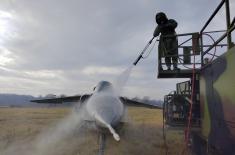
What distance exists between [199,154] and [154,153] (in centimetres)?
386

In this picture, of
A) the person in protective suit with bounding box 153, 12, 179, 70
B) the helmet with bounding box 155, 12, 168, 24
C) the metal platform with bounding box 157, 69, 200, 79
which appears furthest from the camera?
the helmet with bounding box 155, 12, 168, 24

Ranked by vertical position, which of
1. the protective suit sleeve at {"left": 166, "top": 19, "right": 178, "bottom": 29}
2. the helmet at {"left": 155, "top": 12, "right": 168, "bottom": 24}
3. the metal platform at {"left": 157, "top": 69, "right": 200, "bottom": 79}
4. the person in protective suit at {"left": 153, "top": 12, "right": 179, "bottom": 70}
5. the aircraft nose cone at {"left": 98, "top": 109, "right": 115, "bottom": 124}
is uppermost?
the helmet at {"left": 155, "top": 12, "right": 168, "bottom": 24}

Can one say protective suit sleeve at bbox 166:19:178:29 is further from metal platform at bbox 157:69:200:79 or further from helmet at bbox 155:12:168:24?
metal platform at bbox 157:69:200:79

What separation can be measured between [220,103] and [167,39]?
161 inches

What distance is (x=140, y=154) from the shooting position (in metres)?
12.6

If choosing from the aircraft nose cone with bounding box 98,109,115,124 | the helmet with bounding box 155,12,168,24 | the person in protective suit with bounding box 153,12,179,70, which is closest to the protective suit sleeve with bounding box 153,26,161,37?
the person in protective suit with bounding box 153,12,179,70

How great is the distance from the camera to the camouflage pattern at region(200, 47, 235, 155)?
16.5ft

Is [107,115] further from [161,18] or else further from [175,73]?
[161,18]

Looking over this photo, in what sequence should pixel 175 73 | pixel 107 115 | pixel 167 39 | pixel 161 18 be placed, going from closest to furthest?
1. pixel 107 115
2. pixel 175 73
3. pixel 167 39
4. pixel 161 18

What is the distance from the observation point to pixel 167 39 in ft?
30.8

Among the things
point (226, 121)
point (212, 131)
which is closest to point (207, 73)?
point (212, 131)

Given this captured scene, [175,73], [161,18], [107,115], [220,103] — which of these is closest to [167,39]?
[161,18]

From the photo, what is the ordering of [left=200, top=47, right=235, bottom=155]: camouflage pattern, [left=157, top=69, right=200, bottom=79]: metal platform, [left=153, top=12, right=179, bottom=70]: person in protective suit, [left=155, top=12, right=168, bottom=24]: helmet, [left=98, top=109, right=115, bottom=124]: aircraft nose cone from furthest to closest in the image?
[left=155, top=12, right=168, bottom=24]: helmet
[left=153, top=12, right=179, bottom=70]: person in protective suit
[left=157, top=69, right=200, bottom=79]: metal platform
[left=98, top=109, right=115, bottom=124]: aircraft nose cone
[left=200, top=47, right=235, bottom=155]: camouflage pattern

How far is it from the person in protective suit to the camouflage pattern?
72.9 inches
